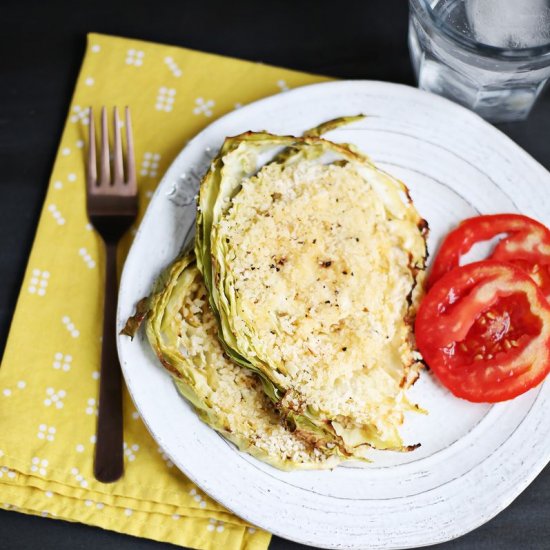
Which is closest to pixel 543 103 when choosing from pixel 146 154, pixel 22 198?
pixel 146 154

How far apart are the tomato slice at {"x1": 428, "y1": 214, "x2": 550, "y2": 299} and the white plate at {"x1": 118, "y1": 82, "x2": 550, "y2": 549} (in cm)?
8

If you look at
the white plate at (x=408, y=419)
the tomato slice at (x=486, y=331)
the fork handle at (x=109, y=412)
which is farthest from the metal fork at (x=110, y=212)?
the tomato slice at (x=486, y=331)

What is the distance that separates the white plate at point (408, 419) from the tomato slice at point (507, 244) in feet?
0.25

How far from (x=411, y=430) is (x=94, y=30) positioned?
1.78 metres

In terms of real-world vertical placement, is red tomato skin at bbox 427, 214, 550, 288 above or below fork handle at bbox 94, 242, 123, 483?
above

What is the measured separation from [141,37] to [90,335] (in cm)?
110

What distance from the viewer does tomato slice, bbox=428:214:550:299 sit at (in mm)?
2424

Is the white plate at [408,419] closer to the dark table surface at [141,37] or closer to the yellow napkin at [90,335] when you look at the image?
the yellow napkin at [90,335]

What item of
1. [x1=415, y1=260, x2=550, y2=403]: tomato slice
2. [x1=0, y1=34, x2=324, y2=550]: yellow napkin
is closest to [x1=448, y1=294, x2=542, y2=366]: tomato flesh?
[x1=415, y1=260, x2=550, y2=403]: tomato slice

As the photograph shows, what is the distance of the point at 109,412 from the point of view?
2.53 meters

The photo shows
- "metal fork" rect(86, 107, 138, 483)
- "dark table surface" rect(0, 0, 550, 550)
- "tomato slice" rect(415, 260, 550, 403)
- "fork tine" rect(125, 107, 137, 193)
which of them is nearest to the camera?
"tomato slice" rect(415, 260, 550, 403)

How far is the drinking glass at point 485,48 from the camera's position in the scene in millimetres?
2369

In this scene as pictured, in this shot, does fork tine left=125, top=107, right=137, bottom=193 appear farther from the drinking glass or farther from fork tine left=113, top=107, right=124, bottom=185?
the drinking glass

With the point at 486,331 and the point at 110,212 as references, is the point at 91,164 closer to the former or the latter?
the point at 110,212
